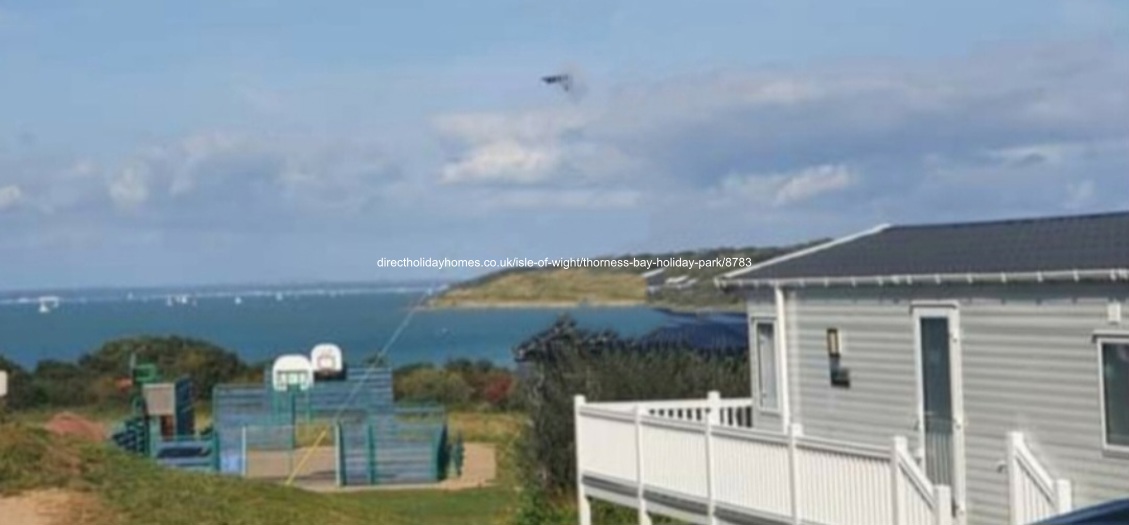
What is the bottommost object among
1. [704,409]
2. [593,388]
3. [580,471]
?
[580,471]

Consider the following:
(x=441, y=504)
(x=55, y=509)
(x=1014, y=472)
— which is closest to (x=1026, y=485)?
(x=1014, y=472)

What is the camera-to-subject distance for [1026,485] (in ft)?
55.4

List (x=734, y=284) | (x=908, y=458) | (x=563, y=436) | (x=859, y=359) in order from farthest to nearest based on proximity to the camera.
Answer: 1. (x=563, y=436)
2. (x=734, y=284)
3. (x=859, y=359)
4. (x=908, y=458)

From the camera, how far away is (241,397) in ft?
149

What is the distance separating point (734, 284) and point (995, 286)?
5257 millimetres

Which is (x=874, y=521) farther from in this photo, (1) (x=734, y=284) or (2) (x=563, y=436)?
(2) (x=563, y=436)

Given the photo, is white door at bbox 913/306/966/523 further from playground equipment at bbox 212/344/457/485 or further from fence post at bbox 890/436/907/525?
playground equipment at bbox 212/344/457/485

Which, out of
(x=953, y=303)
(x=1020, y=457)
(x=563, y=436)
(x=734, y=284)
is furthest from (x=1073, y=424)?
(x=563, y=436)

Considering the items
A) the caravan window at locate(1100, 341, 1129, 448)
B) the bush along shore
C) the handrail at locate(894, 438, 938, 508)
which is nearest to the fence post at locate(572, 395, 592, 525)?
the caravan window at locate(1100, 341, 1129, 448)

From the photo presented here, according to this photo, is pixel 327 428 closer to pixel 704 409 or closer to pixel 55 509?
pixel 55 509

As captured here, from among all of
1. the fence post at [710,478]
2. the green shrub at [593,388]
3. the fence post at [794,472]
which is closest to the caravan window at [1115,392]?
the fence post at [794,472]

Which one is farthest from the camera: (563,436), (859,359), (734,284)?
(563,436)

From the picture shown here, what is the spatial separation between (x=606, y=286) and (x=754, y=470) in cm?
2656

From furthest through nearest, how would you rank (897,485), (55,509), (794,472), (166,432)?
(166,432) < (55,509) < (794,472) < (897,485)
